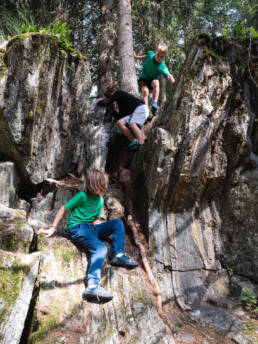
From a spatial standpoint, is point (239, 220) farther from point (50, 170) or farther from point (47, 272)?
point (50, 170)

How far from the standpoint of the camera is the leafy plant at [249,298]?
4152 mm

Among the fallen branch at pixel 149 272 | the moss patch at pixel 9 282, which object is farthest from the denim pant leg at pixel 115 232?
the moss patch at pixel 9 282

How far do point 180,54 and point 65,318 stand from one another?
369 inches

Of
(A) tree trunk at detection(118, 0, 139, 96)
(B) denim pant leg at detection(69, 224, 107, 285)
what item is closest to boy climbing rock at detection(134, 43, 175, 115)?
(A) tree trunk at detection(118, 0, 139, 96)

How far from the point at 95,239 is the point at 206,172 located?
2.48m

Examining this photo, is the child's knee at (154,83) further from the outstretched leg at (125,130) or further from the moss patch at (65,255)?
the moss patch at (65,255)

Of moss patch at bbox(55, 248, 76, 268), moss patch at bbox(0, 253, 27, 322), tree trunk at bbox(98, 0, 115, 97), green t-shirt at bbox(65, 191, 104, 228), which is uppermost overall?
tree trunk at bbox(98, 0, 115, 97)

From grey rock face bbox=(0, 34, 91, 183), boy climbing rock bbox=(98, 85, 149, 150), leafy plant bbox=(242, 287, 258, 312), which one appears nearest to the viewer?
leafy plant bbox=(242, 287, 258, 312)

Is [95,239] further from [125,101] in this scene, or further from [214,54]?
[214,54]

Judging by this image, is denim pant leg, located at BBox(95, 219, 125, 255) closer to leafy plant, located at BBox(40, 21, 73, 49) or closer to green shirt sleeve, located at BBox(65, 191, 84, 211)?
green shirt sleeve, located at BBox(65, 191, 84, 211)

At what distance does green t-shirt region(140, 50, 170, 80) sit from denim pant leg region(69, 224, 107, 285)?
4407 mm

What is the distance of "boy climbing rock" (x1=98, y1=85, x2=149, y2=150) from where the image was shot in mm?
5520

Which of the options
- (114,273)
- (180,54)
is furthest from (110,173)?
(180,54)

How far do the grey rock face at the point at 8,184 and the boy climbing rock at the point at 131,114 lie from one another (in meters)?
2.39
